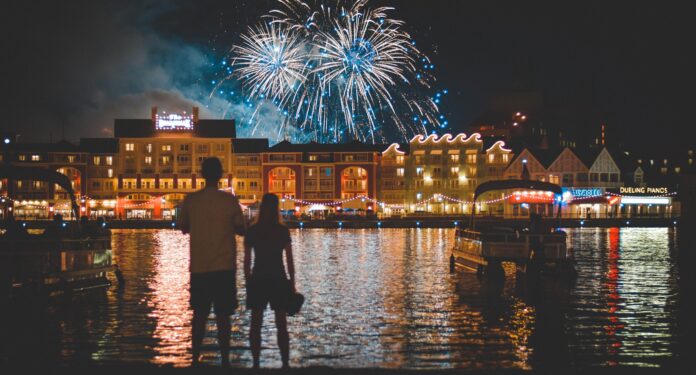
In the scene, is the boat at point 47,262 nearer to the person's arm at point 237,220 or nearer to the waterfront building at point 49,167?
the person's arm at point 237,220

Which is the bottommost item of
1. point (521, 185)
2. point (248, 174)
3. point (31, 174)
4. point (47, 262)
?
point (47, 262)

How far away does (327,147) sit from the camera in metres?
122

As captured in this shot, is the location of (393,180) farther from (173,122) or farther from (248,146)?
(173,122)

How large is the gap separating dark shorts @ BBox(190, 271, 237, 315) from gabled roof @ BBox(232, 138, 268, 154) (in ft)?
376

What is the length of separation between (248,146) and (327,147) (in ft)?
43.2

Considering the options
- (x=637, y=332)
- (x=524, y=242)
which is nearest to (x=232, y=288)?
(x=637, y=332)

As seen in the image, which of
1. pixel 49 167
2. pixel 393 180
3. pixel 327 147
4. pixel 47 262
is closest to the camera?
pixel 47 262

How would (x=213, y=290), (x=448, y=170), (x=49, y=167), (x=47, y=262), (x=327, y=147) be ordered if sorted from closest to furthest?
(x=213, y=290), (x=47, y=262), (x=49, y=167), (x=448, y=170), (x=327, y=147)

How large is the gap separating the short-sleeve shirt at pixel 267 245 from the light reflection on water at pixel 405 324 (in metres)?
1.80

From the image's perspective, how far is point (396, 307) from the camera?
17000mm

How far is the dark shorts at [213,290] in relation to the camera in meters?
9.59

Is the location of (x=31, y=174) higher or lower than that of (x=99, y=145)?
lower

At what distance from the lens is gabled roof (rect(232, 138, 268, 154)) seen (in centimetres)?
12456

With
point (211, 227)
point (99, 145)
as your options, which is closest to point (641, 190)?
point (99, 145)
